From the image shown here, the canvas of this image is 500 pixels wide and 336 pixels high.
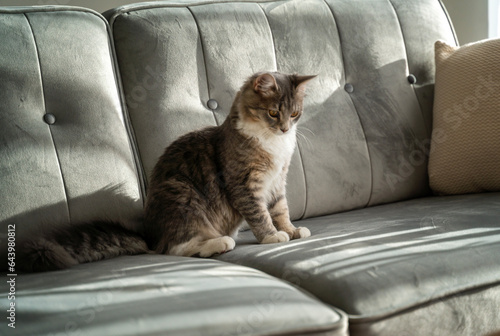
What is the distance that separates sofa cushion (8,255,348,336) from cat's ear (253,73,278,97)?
2.26 ft

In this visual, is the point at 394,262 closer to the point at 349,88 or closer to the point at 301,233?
the point at 301,233

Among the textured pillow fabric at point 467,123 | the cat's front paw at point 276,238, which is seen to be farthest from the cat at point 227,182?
the textured pillow fabric at point 467,123

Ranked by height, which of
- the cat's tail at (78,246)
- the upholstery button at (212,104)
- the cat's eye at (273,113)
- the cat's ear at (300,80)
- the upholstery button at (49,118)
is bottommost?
the cat's tail at (78,246)

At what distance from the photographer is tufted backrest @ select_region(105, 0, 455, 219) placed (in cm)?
194

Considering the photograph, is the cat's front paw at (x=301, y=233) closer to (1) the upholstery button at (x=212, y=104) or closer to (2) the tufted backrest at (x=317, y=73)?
→ (2) the tufted backrest at (x=317, y=73)

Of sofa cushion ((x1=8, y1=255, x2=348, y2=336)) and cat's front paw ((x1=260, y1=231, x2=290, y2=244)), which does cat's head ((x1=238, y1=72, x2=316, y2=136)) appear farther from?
sofa cushion ((x1=8, y1=255, x2=348, y2=336))

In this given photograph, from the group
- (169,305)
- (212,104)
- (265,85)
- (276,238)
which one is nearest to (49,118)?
(212,104)

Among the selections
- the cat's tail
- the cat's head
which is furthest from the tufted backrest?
the cat's tail

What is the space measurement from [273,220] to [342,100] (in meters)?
0.62

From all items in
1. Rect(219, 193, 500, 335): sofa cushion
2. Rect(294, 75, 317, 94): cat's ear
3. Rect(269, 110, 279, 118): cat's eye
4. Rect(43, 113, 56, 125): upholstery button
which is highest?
Rect(294, 75, 317, 94): cat's ear

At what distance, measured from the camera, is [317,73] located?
2.20 meters

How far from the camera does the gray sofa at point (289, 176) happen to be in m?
1.14

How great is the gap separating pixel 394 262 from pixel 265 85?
75cm

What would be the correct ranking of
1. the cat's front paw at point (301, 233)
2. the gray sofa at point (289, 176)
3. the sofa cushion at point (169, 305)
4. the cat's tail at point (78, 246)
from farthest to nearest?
the cat's front paw at point (301, 233), the cat's tail at point (78, 246), the gray sofa at point (289, 176), the sofa cushion at point (169, 305)
